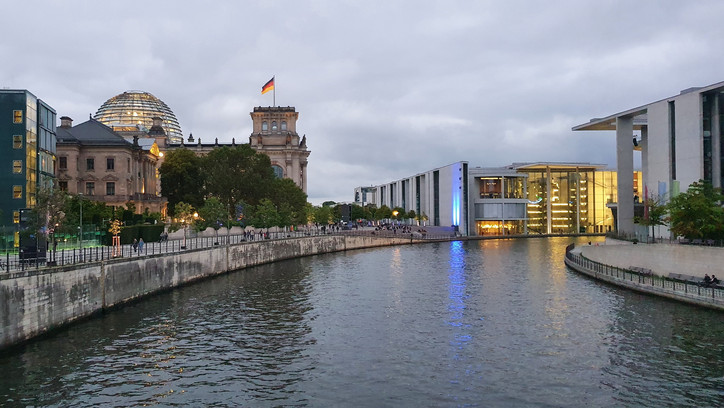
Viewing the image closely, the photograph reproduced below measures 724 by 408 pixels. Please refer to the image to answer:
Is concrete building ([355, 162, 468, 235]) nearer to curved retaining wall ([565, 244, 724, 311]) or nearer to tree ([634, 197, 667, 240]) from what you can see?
tree ([634, 197, 667, 240])

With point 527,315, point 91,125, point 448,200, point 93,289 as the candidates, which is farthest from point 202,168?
point 527,315

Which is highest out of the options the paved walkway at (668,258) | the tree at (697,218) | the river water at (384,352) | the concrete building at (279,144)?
the concrete building at (279,144)

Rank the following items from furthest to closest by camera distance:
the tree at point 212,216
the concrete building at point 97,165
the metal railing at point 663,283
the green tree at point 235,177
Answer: the green tree at point 235,177
the concrete building at point 97,165
the tree at point 212,216
the metal railing at point 663,283

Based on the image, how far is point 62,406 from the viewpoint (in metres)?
23.6

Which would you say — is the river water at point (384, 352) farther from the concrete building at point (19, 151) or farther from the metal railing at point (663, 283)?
the concrete building at point (19, 151)

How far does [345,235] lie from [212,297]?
2517 inches

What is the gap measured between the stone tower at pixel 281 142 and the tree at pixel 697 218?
143484 mm

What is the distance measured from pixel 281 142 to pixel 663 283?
157 metres

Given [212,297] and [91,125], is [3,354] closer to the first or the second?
[212,297]

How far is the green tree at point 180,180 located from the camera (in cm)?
12850

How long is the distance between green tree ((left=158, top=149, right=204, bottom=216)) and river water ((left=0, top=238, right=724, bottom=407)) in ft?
261

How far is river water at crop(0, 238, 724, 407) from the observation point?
24.8m

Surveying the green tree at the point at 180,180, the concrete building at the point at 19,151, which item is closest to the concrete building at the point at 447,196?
the green tree at the point at 180,180

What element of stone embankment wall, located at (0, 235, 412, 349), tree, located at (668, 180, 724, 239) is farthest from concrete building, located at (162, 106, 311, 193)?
tree, located at (668, 180, 724, 239)
